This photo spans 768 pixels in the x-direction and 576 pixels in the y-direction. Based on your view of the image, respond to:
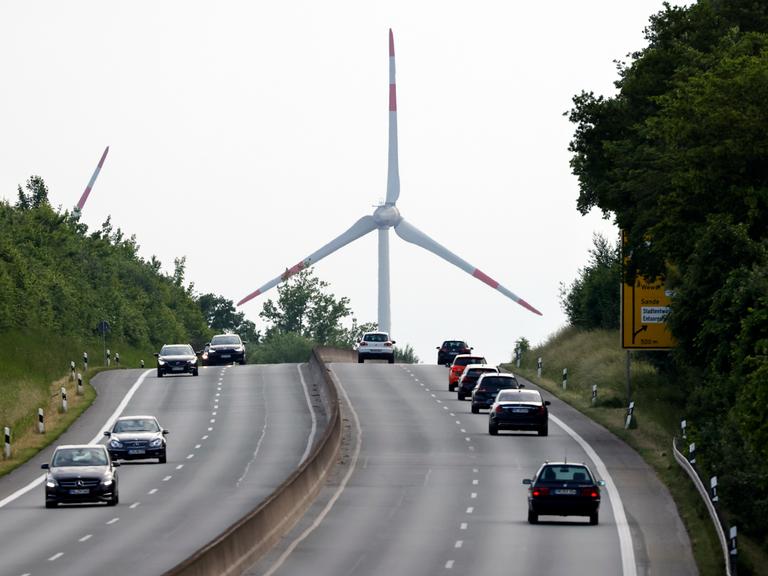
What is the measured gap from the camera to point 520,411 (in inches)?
2469

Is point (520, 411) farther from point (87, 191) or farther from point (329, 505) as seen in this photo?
point (87, 191)

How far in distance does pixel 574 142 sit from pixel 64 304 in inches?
2563

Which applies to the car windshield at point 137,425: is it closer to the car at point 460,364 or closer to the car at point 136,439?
the car at point 136,439

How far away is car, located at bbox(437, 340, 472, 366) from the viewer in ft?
337

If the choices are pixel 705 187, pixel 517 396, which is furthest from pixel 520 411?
pixel 705 187

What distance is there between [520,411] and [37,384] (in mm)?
32658

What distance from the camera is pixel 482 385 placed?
7188 centimetres

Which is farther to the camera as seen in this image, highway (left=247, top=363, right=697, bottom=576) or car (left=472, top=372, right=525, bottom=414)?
car (left=472, top=372, right=525, bottom=414)

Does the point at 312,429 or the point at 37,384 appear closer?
the point at 312,429

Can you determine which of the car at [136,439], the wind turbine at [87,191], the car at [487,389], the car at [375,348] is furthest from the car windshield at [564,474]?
the wind turbine at [87,191]

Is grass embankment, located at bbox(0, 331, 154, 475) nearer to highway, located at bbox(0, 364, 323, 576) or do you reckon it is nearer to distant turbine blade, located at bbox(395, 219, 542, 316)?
highway, located at bbox(0, 364, 323, 576)

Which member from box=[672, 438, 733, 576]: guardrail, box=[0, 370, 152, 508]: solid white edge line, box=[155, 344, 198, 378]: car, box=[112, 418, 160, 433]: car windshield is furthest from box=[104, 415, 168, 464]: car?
box=[155, 344, 198, 378]: car

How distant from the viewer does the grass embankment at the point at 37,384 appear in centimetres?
6406

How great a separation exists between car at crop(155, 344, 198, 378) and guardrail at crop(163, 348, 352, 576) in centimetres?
2847
